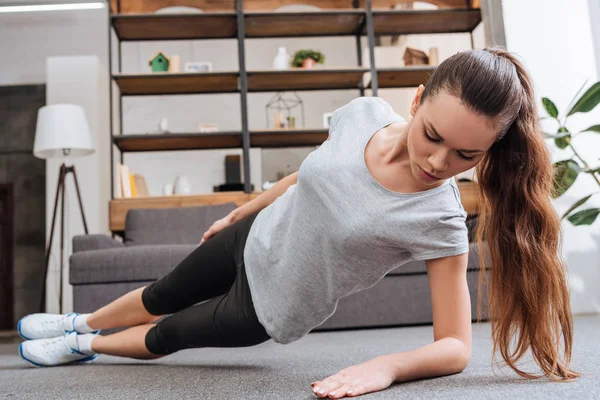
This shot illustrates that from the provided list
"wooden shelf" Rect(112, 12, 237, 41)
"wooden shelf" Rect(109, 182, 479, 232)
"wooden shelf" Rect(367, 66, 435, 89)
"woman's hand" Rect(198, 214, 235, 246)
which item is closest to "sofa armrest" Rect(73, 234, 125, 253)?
"wooden shelf" Rect(109, 182, 479, 232)

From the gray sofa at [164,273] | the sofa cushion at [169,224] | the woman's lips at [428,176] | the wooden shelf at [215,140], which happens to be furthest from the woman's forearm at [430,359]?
the wooden shelf at [215,140]

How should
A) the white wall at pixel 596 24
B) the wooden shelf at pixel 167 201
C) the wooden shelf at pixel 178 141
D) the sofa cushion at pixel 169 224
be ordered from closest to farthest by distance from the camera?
the white wall at pixel 596 24 < the sofa cushion at pixel 169 224 < the wooden shelf at pixel 167 201 < the wooden shelf at pixel 178 141

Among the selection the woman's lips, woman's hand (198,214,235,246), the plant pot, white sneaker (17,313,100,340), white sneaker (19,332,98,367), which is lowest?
white sneaker (19,332,98,367)

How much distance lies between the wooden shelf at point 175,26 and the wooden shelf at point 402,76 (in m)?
1.17

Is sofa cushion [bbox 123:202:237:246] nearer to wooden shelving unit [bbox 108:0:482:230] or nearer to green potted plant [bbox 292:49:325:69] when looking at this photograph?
wooden shelving unit [bbox 108:0:482:230]

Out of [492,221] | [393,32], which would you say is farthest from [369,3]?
[492,221]

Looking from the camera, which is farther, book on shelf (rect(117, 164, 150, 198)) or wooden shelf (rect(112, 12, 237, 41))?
wooden shelf (rect(112, 12, 237, 41))

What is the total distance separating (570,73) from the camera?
3430 mm

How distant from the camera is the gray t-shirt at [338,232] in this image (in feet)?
3.50

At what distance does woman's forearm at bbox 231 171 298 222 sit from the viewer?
1467 mm

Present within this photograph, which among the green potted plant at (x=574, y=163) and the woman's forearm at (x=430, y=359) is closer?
the woman's forearm at (x=430, y=359)

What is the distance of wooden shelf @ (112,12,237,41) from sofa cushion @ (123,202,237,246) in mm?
1537

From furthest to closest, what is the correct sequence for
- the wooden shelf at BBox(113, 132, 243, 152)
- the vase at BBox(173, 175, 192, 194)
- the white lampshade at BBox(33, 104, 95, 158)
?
the vase at BBox(173, 175, 192, 194) → the wooden shelf at BBox(113, 132, 243, 152) → the white lampshade at BBox(33, 104, 95, 158)

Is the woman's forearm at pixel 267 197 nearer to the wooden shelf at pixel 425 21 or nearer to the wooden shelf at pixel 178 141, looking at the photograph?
the wooden shelf at pixel 178 141
